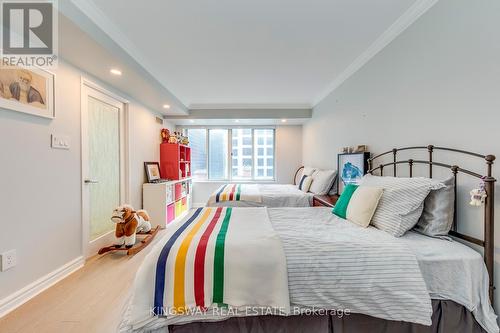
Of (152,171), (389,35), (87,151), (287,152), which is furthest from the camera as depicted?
(287,152)

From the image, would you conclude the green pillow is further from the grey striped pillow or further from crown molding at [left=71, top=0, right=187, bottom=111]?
crown molding at [left=71, top=0, right=187, bottom=111]

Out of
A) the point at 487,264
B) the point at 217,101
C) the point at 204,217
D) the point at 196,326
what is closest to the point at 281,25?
the point at 204,217

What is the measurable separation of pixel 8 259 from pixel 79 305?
655mm

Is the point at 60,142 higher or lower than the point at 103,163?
higher

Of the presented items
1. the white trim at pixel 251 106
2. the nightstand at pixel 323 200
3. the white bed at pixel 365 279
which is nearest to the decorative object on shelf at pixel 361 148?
the nightstand at pixel 323 200

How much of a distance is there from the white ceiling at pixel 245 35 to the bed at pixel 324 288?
5.28ft

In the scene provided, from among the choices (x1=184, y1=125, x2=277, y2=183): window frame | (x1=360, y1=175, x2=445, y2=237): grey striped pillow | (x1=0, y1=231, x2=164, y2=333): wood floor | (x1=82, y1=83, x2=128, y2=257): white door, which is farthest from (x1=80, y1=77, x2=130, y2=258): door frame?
(x1=360, y1=175, x2=445, y2=237): grey striped pillow

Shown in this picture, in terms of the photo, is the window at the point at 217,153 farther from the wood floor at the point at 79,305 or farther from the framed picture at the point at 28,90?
the framed picture at the point at 28,90

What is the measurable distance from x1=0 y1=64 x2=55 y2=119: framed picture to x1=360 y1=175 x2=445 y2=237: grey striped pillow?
3006mm

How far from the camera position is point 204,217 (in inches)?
76.6

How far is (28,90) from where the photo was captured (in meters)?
1.90

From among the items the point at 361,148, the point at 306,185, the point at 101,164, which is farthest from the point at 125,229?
the point at 361,148

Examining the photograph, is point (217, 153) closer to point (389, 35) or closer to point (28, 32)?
point (28, 32)

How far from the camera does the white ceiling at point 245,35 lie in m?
1.82
